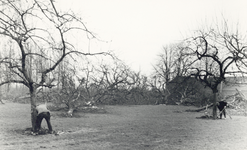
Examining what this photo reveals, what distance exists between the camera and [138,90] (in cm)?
3719

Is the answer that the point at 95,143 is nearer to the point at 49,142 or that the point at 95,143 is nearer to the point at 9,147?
the point at 49,142

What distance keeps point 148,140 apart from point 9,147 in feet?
15.8

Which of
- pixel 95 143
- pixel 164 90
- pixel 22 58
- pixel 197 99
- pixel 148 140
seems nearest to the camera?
pixel 95 143

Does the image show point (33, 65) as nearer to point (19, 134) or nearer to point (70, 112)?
point (19, 134)

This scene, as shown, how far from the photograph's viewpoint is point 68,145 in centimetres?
902

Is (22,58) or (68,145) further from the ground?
(22,58)

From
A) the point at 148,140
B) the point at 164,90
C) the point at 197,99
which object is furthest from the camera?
the point at 164,90

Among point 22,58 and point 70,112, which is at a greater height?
point 22,58

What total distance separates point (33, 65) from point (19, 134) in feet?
9.72

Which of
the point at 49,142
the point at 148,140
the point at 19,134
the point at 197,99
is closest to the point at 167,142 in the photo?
the point at 148,140

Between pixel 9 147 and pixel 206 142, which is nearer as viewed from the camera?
pixel 9 147

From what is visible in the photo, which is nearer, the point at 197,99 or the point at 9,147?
the point at 9,147

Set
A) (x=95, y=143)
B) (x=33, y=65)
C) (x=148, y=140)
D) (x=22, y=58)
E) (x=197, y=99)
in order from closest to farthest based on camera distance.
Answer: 1. (x=95, y=143)
2. (x=148, y=140)
3. (x=22, y=58)
4. (x=33, y=65)
5. (x=197, y=99)

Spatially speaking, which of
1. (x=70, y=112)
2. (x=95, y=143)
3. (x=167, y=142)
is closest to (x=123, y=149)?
(x=95, y=143)
